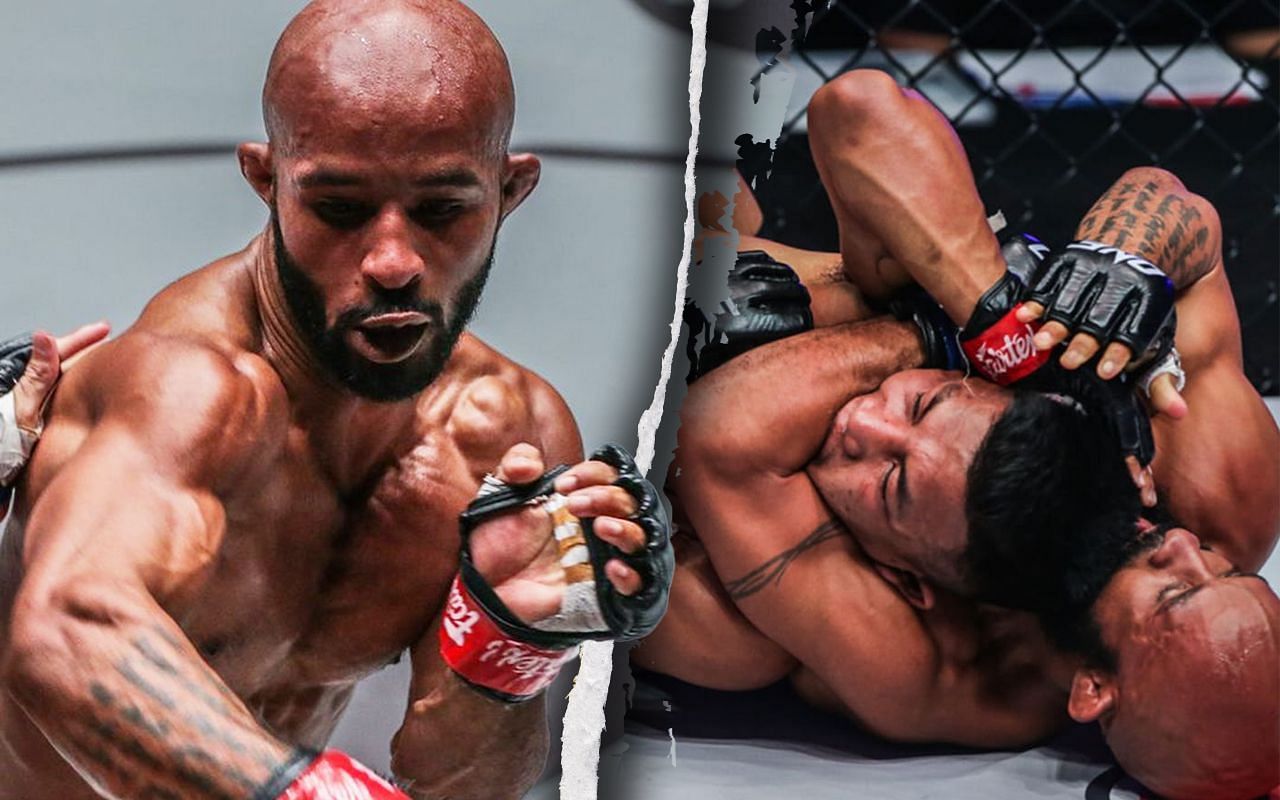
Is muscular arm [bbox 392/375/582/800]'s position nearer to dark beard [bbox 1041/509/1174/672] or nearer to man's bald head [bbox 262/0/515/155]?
man's bald head [bbox 262/0/515/155]

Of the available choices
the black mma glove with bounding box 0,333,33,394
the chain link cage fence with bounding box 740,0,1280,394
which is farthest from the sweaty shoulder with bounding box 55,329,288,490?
the chain link cage fence with bounding box 740,0,1280,394

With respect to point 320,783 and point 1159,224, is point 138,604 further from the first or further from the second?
point 1159,224

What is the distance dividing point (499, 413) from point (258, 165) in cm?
31

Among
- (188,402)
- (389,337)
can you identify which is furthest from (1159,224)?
(188,402)

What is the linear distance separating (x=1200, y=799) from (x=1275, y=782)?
0.07 m

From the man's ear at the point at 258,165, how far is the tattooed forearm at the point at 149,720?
33cm

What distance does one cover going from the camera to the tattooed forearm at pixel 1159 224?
1179 mm

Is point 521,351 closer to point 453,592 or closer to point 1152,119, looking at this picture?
point 453,592

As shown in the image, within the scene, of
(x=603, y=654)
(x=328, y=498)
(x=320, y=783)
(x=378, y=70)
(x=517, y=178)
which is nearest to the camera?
(x=320, y=783)

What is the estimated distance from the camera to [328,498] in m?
1.14

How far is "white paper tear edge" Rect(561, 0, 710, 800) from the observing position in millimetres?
1219

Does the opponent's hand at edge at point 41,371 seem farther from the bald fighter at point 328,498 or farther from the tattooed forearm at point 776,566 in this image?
the tattooed forearm at point 776,566

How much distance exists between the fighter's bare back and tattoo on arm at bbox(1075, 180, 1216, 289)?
1.60 feet

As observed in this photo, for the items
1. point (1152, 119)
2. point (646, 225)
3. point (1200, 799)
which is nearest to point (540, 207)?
point (646, 225)
